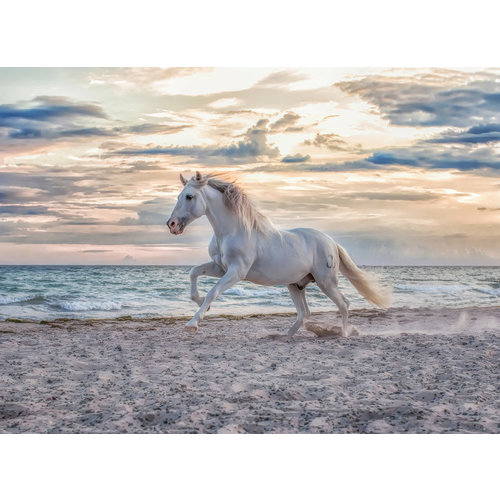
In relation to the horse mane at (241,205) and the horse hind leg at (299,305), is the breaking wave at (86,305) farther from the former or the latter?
the horse mane at (241,205)

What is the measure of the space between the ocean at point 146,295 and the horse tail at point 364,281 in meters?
4.73

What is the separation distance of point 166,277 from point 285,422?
15265 mm

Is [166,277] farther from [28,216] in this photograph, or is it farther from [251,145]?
[251,145]

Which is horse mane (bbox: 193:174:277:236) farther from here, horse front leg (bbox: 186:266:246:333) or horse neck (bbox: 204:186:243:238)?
horse front leg (bbox: 186:266:246:333)

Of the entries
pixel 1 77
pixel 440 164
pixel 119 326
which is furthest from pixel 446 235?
pixel 1 77

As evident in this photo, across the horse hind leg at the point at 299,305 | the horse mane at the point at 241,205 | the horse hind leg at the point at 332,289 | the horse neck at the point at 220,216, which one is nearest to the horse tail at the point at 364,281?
the horse hind leg at the point at 332,289

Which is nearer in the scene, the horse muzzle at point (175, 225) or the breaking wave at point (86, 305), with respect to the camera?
the horse muzzle at point (175, 225)

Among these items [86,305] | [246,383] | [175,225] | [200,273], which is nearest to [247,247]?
[200,273]

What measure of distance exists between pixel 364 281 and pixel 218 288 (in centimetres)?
174

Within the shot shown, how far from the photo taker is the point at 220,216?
5.23 m

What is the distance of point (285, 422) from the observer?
2891 mm

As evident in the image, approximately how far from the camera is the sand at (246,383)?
2.90 m

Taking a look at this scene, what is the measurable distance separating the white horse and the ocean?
16.5 feet

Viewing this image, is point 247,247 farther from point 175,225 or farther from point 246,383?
point 246,383
